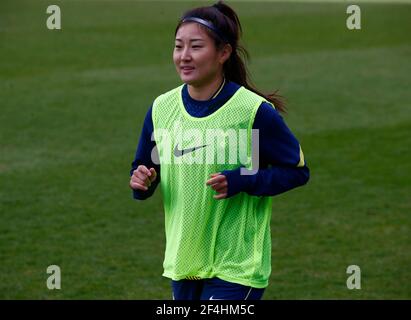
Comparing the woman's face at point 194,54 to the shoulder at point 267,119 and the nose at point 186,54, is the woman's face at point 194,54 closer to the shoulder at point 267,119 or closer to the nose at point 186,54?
the nose at point 186,54

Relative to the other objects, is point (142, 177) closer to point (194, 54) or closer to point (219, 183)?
point (219, 183)

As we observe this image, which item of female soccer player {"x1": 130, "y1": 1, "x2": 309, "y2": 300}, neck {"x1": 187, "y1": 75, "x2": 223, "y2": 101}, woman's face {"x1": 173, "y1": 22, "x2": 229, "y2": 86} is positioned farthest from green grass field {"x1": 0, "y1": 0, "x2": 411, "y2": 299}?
woman's face {"x1": 173, "y1": 22, "x2": 229, "y2": 86}

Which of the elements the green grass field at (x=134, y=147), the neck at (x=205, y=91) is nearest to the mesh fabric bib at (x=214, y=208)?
the neck at (x=205, y=91)

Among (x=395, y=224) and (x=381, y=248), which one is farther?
(x=395, y=224)

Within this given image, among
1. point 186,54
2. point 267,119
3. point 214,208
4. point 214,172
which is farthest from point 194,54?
point 214,208

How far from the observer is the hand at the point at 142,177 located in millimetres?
4465

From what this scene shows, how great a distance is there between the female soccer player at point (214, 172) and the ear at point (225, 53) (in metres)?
0.02

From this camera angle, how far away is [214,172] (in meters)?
4.50

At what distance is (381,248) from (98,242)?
2.58 m

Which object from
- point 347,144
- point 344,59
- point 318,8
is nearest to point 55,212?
point 347,144

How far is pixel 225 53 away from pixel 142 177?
73cm

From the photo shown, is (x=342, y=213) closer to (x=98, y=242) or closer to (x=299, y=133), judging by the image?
(x=98, y=242)

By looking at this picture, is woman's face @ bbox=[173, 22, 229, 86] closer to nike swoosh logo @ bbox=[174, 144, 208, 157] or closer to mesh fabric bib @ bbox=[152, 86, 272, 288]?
mesh fabric bib @ bbox=[152, 86, 272, 288]

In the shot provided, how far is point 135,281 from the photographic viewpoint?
7855 millimetres
